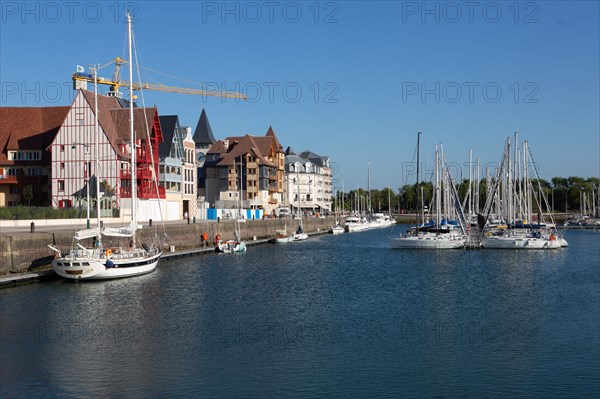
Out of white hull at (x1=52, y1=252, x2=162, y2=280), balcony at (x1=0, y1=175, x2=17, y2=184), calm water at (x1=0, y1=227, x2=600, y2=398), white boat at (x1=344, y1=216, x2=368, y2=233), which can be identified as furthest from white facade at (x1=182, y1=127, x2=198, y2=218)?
white hull at (x1=52, y1=252, x2=162, y2=280)

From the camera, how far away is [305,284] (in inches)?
1996

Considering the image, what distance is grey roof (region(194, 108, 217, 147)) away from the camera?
166 m

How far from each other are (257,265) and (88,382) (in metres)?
41.1

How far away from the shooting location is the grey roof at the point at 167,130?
3903 inches

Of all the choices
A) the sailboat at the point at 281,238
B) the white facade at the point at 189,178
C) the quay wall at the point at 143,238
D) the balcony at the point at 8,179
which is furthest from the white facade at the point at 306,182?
the balcony at the point at 8,179

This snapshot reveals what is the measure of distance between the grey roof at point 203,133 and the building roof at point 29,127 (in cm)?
7276

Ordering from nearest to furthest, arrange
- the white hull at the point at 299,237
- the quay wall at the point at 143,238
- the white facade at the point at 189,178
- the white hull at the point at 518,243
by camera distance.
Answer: the quay wall at the point at 143,238 → the white hull at the point at 518,243 → the white facade at the point at 189,178 → the white hull at the point at 299,237

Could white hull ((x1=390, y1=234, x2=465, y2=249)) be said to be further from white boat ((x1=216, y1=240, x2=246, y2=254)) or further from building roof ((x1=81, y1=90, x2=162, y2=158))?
building roof ((x1=81, y1=90, x2=162, y2=158))

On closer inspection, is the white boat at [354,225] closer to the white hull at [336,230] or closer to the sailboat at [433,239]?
the white hull at [336,230]

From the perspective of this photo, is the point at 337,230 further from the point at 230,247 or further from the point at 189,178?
the point at 230,247

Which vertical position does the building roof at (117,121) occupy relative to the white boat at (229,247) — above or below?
above

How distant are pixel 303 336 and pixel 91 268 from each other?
21.5 m

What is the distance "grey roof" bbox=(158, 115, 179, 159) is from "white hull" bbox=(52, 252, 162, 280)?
50023mm

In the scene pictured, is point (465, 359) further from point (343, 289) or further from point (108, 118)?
point (108, 118)
